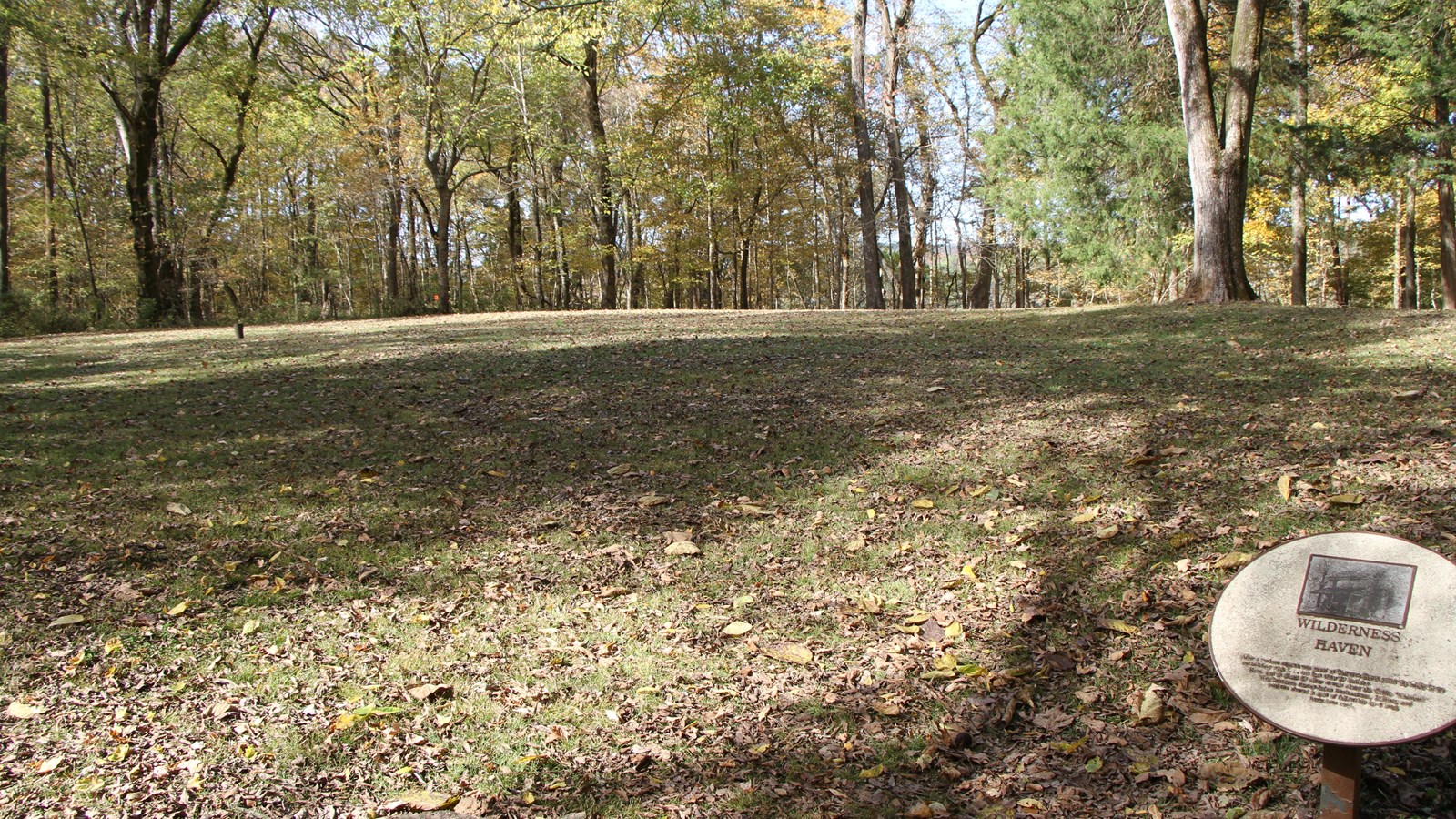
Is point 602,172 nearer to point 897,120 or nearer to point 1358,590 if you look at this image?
point 897,120

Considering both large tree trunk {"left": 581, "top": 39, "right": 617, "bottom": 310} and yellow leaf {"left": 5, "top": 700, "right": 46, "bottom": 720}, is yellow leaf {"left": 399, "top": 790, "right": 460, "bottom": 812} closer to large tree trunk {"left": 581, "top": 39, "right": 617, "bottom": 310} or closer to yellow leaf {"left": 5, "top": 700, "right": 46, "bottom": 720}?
yellow leaf {"left": 5, "top": 700, "right": 46, "bottom": 720}

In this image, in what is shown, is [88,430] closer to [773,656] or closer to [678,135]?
[773,656]

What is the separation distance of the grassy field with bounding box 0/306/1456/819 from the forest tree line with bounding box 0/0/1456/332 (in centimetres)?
550

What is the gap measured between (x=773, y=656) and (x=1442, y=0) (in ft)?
62.8

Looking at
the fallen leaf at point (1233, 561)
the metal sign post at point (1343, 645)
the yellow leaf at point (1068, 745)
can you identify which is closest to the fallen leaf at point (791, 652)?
the yellow leaf at point (1068, 745)

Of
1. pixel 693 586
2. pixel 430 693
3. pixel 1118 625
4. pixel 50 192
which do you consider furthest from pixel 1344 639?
pixel 50 192

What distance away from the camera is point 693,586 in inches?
182

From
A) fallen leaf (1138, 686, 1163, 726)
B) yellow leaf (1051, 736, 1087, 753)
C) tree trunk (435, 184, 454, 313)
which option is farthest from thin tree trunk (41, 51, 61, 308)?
fallen leaf (1138, 686, 1163, 726)

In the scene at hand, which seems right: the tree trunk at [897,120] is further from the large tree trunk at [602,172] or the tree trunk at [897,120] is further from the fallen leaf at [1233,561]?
the fallen leaf at [1233,561]

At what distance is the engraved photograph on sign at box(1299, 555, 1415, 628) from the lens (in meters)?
2.43

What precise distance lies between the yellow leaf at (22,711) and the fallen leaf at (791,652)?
307cm

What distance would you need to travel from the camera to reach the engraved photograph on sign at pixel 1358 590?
2428 millimetres

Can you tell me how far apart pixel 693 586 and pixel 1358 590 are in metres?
3.05

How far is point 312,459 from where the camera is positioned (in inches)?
251
